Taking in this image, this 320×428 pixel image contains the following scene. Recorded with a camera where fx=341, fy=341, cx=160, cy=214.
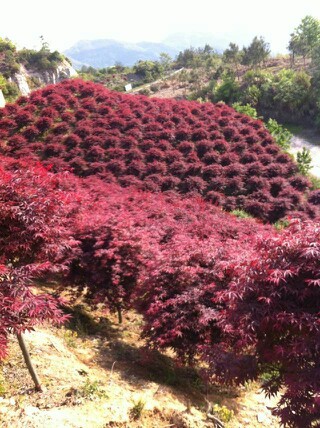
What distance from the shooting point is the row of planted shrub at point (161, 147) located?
1190 cm

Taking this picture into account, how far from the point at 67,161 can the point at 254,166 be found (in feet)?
22.6

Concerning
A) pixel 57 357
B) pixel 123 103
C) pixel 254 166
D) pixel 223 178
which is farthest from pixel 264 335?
pixel 123 103

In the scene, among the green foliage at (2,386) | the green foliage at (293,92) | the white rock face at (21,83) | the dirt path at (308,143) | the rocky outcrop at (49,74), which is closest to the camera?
the green foliage at (2,386)

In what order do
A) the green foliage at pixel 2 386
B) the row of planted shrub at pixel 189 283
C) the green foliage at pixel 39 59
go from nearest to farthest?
the row of planted shrub at pixel 189 283 → the green foliage at pixel 2 386 → the green foliage at pixel 39 59

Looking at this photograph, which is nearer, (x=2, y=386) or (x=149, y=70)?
(x=2, y=386)

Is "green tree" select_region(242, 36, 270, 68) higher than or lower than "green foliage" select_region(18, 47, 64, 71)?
lower

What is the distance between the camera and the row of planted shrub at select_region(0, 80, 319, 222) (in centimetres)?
1190

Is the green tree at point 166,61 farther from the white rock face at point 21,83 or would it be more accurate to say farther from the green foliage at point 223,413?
the green foliage at point 223,413

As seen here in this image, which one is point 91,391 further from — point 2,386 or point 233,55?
point 233,55

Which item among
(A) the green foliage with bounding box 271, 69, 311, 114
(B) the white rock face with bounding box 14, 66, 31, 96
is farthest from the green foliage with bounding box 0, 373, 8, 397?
(B) the white rock face with bounding box 14, 66, 31, 96

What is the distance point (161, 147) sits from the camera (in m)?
13.2

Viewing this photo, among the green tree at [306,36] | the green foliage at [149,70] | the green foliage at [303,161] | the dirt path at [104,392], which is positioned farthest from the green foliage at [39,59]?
the dirt path at [104,392]

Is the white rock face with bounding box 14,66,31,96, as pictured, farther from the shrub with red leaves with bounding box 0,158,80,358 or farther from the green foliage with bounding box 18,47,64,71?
the shrub with red leaves with bounding box 0,158,80,358

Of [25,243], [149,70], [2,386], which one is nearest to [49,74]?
[149,70]
